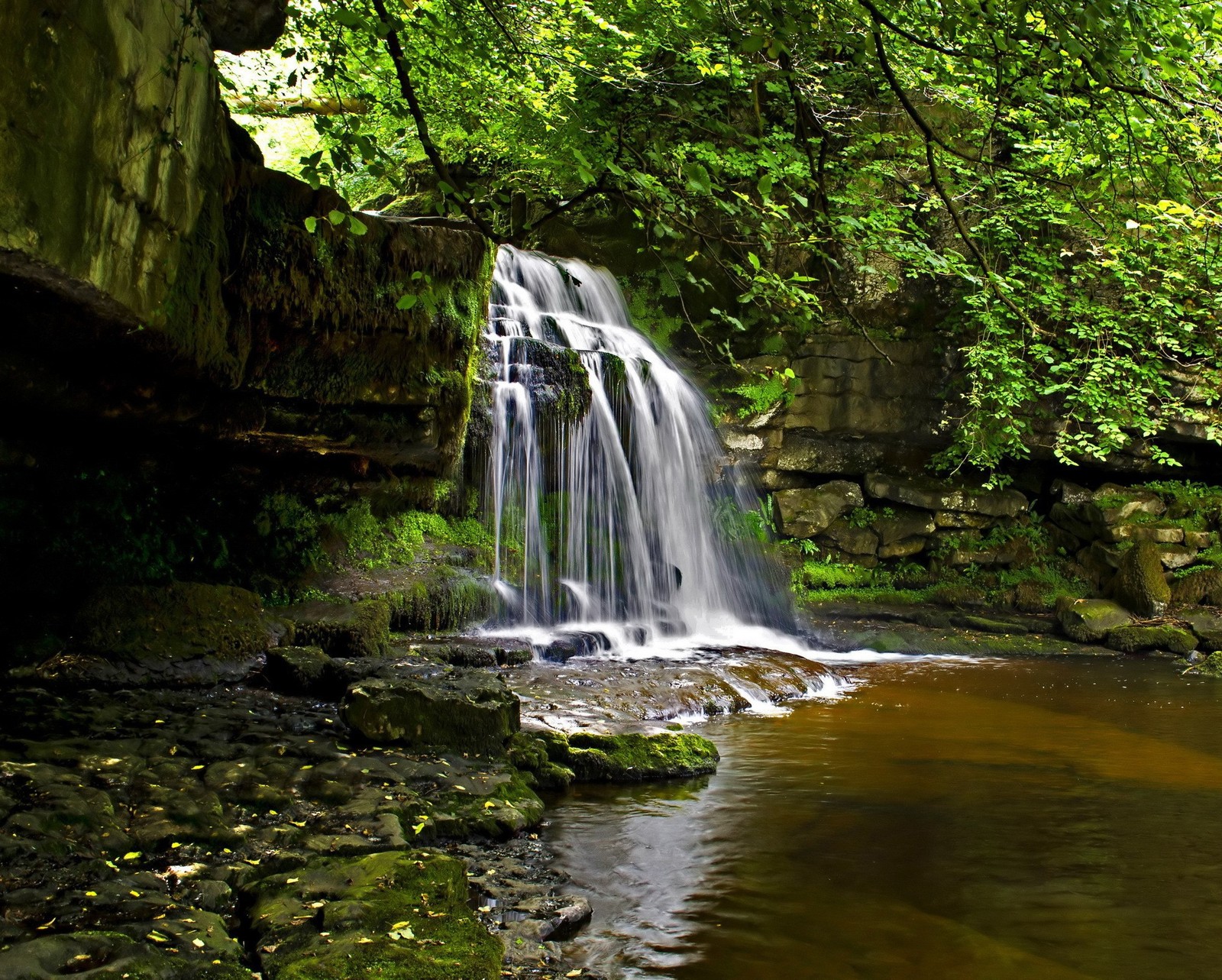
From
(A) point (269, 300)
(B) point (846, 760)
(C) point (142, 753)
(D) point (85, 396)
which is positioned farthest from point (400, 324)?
(B) point (846, 760)

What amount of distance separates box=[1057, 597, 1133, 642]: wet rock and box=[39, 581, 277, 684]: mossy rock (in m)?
10.9

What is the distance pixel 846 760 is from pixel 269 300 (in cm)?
491

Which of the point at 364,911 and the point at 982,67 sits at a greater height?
the point at 982,67

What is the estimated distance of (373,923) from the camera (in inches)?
124

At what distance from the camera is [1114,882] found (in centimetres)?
430

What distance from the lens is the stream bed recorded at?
3.57m

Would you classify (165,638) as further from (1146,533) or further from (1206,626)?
(1146,533)

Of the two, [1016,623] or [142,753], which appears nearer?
[142,753]

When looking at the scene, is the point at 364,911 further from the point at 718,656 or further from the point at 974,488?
the point at 974,488

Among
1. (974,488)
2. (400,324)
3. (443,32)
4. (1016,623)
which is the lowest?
(1016,623)

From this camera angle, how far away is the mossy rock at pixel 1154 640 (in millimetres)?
12086

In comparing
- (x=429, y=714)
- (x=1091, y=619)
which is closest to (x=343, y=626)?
(x=429, y=714)

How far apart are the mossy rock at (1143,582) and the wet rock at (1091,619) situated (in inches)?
10.4

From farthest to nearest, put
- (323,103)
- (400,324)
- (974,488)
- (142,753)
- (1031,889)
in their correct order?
(323,103) → (974,488) → (400,324) → (142,753) → (1031,889)
